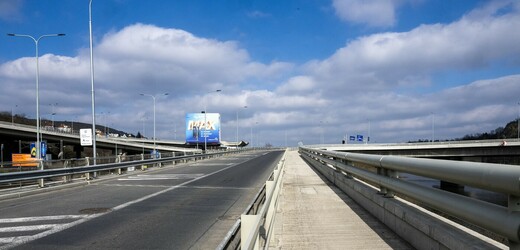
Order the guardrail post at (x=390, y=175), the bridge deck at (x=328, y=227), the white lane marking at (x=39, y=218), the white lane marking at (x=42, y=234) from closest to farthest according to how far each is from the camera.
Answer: the bridge deck at (x=328, y=227)
the guardrail post at (x=390, y=175)
the white lane marking at (x=42, y=234)
the white lane marking at (x=39, y=218)

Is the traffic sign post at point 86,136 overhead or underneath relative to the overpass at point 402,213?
overhead

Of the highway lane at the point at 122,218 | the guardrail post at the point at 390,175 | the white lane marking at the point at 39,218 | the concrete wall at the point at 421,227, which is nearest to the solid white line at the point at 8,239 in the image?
the highway lane at the point at 122,218

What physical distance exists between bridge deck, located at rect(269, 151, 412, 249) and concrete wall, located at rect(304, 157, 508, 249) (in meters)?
0.16

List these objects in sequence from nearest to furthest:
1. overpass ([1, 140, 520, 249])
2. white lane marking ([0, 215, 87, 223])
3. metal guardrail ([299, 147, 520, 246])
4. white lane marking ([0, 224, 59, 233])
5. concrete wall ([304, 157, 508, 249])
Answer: metal guardrail ([299, 147, 520, 246]) → overpass ([1, 140, 520, 249]) → concrete wall ([304, 157, 508, 249]) → white lane marking ([0, 224, 59, 233]) → white lane marking ([0, 215, 87, 223])

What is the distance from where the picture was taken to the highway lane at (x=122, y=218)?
8430mm

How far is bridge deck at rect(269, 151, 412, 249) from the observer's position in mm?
6398

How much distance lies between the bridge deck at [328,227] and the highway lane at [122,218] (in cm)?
155

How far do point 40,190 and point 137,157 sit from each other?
1580cm

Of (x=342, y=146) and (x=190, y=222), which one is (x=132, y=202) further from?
(x=342, y=146)

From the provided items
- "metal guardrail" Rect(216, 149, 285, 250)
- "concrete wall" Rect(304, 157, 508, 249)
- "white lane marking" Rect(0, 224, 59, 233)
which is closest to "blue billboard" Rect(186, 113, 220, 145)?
"metal guardrail" Rect(216, 149, 285, 250)

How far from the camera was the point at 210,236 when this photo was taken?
9.22 metres

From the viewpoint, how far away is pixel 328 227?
7672mm

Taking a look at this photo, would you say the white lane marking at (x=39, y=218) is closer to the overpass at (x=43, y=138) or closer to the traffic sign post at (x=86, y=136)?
the traffic sign post at (x=86, y=136)

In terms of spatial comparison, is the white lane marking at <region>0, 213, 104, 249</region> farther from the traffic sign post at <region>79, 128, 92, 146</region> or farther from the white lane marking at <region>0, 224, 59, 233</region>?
the traffic sign post at <region>79, 128, 92, 146</region>
